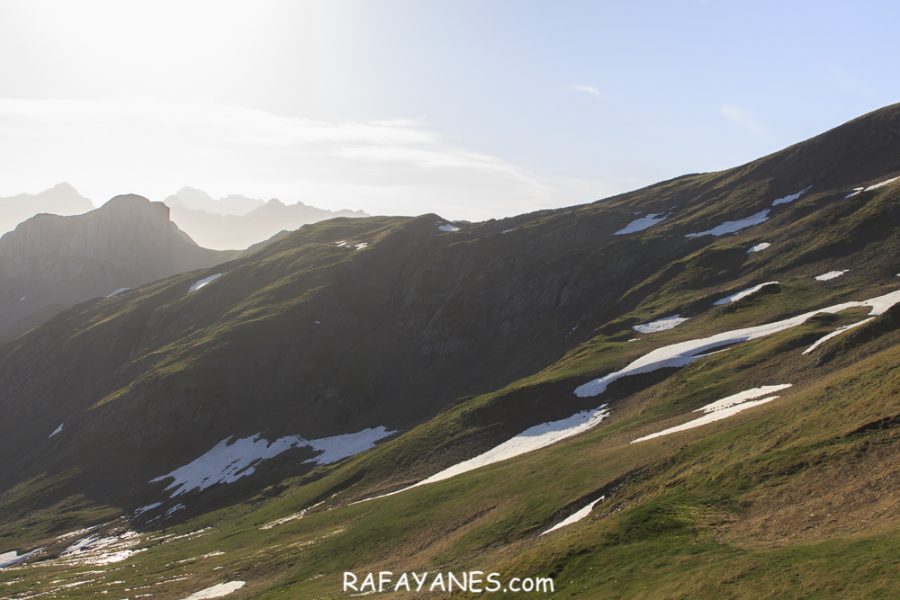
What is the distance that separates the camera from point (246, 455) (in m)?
130

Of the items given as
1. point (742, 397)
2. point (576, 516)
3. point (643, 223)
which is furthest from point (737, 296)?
point (643, 223)

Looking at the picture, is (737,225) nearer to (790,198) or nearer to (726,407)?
(790,198)

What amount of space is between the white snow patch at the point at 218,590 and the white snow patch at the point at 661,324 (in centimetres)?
7534

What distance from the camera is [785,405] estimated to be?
47031 millimetres

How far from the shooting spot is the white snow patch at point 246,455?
120 m

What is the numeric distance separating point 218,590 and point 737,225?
139874mm

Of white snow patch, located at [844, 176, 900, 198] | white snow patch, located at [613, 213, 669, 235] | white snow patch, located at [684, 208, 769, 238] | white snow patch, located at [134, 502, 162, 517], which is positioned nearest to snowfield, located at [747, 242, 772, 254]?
white snow patch, located at [684, 208, 769, 238]

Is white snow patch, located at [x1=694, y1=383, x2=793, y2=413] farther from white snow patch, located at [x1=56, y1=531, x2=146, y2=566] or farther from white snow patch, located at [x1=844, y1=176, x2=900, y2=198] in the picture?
white snow patch, located at [x1=844, y1=176, x2=900, y2=198]

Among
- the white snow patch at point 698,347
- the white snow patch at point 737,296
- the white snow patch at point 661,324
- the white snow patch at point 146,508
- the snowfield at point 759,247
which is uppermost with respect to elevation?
the snowfield at point 759,247

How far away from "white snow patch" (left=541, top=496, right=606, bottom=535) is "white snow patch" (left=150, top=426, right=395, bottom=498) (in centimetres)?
7826

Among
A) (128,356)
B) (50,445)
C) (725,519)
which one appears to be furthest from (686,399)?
(128,356)

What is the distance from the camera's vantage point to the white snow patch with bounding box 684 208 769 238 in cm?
15300

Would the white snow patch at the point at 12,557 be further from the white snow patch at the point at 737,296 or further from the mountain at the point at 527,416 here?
the white snow patch at the point at 737,296

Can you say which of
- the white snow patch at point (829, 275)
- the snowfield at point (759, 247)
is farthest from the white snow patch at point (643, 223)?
the white snow patch at point (829, 275)
